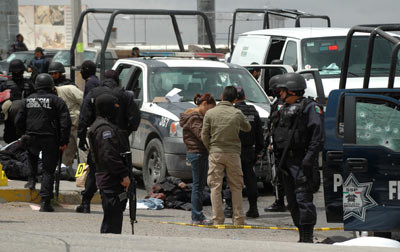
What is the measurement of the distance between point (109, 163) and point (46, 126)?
2910mm

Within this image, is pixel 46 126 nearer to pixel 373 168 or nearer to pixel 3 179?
pixel 3 179

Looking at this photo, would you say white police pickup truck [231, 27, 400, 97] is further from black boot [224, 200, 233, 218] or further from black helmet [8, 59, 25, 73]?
black helmet [8, 59, 25, 73]

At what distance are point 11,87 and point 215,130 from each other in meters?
4.30

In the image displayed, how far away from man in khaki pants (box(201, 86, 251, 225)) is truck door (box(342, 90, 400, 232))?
2135mm

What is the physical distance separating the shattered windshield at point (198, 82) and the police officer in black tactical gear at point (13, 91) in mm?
1851

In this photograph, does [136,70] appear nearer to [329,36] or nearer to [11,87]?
[11,87]

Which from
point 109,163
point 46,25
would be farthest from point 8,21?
point 109,163

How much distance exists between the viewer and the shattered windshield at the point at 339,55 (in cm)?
1438

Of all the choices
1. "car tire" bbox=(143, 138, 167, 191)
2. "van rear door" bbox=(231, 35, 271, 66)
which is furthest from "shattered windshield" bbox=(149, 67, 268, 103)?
"van rear door" bbox=(231, 35, 271, 66)

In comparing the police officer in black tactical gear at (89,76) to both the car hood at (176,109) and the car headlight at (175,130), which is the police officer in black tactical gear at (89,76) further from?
the car headlight at (175,130)

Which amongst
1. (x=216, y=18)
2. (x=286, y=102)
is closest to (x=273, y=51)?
(x=286, y=102)

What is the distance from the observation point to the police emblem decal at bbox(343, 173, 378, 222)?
7477mm

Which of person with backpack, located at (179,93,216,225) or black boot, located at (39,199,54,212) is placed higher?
person with backpack, located at (179,93,216,225)

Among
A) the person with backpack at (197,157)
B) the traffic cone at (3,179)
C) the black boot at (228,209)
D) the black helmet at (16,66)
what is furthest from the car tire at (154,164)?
the black helmet at (16,66)
